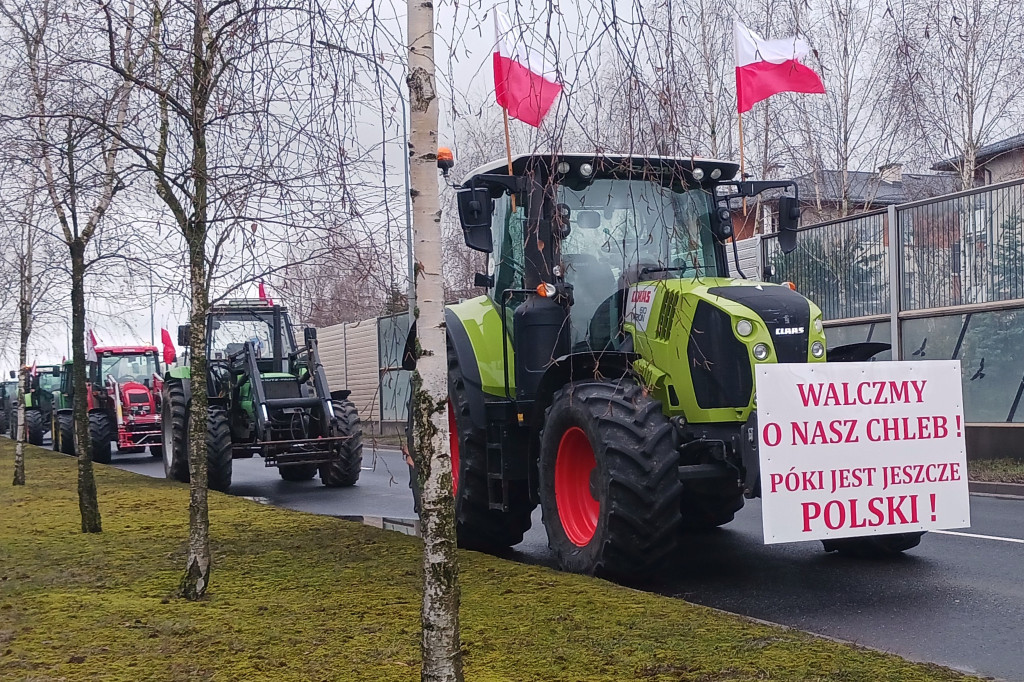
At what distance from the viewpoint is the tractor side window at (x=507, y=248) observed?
26.8ft

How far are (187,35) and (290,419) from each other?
30.1 feet

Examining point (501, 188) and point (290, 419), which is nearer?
point (501, 188)

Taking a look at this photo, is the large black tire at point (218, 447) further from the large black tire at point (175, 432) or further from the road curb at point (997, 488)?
the road curb at point (997, 488)

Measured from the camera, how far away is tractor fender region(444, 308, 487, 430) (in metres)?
8.38

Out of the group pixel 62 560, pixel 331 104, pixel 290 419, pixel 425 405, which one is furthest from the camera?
pixel 290 419

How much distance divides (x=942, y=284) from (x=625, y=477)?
10542 mm

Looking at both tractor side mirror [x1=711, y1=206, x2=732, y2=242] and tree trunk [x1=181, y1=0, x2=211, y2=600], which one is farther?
tractor side mirror [x1=711, y1=206, x2=732, y2=242]

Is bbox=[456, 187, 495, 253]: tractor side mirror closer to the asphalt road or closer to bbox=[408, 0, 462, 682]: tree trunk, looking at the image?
the asphalt road

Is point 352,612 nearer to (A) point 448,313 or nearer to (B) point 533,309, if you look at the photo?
(B) point 533,309

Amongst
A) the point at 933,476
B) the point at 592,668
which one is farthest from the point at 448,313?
the point at 592,668

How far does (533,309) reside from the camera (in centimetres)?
770

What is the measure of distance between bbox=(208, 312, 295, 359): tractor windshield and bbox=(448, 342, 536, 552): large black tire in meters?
8.55

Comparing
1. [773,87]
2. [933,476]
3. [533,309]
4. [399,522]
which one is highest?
[773,87]

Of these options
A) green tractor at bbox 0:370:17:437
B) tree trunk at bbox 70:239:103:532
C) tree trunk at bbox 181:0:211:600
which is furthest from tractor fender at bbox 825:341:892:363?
green tractor at bbox 0:370:17:437
